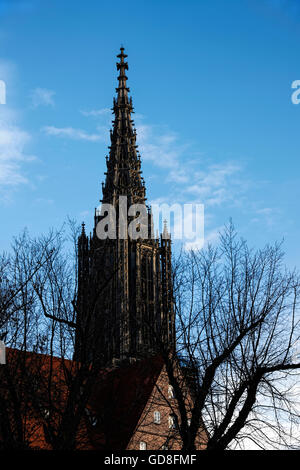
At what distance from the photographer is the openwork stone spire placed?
227ft

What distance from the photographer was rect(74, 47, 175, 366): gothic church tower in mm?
18656

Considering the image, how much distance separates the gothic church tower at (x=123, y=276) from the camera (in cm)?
Result: 1866

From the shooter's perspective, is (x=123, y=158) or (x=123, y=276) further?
(x=123, y=158)

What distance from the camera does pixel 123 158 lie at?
73.7 metres

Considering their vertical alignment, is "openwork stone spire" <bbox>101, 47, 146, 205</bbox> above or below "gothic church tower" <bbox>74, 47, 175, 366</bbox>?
above

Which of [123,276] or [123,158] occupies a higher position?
[123,158]

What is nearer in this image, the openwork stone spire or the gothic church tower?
the gothic church tower

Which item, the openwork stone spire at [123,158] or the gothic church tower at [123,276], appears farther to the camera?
the openwork stone spire at [123,158]

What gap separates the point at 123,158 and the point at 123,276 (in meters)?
21.0

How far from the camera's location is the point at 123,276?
56.6 m
